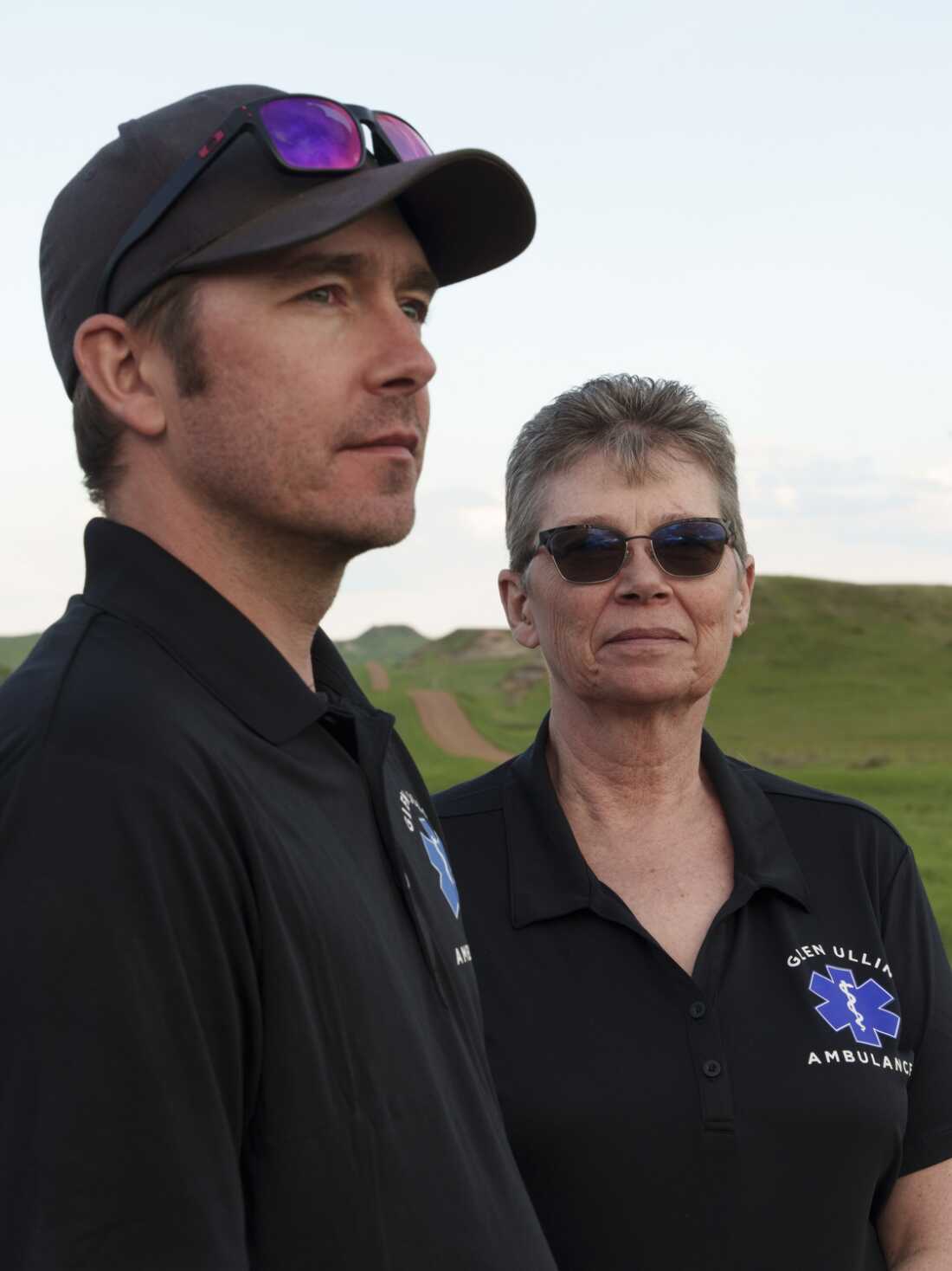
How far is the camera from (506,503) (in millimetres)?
4012

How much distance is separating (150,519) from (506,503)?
1846 millimetres

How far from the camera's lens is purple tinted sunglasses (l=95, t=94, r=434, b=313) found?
2.27m

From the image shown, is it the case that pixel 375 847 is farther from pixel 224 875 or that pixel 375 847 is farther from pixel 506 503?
pixel 506 503

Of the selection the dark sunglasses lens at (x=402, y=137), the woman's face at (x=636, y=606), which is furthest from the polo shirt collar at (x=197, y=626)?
the woman's face at (x=636, y=606)

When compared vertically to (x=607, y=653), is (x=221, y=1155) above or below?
below

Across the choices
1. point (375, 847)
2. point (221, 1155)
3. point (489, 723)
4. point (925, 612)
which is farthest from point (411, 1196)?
point (925, 612)

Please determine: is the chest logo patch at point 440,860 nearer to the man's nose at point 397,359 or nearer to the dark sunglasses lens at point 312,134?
the man's nose at point 397,359

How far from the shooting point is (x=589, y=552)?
3672 mm

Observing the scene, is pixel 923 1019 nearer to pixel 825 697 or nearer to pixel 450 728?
pixel 450 728

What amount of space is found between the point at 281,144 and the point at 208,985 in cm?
132

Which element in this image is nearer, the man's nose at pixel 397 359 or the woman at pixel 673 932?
the man's nose at pixel 397 359

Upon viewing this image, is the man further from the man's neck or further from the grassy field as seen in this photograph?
the grassy field

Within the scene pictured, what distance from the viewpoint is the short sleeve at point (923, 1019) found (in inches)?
130

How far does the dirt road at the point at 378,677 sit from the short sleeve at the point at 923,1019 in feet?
257
